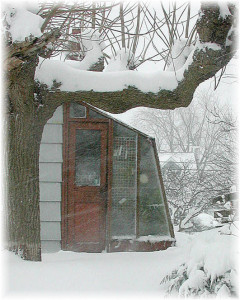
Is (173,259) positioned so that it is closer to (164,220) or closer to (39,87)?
(164,220)

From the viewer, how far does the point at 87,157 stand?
7754mm

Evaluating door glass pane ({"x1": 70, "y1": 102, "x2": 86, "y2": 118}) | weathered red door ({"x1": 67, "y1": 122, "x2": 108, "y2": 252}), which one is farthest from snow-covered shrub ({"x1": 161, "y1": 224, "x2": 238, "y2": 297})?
door glass pane ({"x1": 70, "y1": 102, "x2": 86, "y2": 118})

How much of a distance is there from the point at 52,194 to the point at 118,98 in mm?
2866

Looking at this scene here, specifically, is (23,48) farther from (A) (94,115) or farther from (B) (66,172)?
(B) (66,172)

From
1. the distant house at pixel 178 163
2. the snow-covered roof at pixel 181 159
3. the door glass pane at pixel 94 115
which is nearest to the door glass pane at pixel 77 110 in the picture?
the door glass pane at pixel 94 115

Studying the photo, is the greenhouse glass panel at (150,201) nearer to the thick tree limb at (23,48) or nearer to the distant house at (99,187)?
the distant house at (99,187)

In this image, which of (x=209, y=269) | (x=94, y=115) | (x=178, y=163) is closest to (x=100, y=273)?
(x=209, y=269)

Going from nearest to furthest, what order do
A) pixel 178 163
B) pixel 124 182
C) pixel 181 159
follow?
1. pixel 124 182
2. pixel 181 159
3. pixel 178 163

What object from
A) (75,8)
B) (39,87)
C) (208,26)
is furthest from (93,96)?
(208,26)

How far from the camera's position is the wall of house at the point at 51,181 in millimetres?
7574

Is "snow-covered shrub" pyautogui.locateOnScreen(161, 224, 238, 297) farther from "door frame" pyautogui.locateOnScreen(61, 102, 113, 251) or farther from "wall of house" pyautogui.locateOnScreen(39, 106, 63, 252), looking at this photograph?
"wall of house" pyautogui.locateOnScreen(39, 106, 63, 252)

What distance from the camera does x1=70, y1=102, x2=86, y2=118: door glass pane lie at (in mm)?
7664

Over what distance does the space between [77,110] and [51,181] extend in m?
1.45

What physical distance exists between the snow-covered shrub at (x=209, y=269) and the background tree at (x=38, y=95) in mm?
2052
